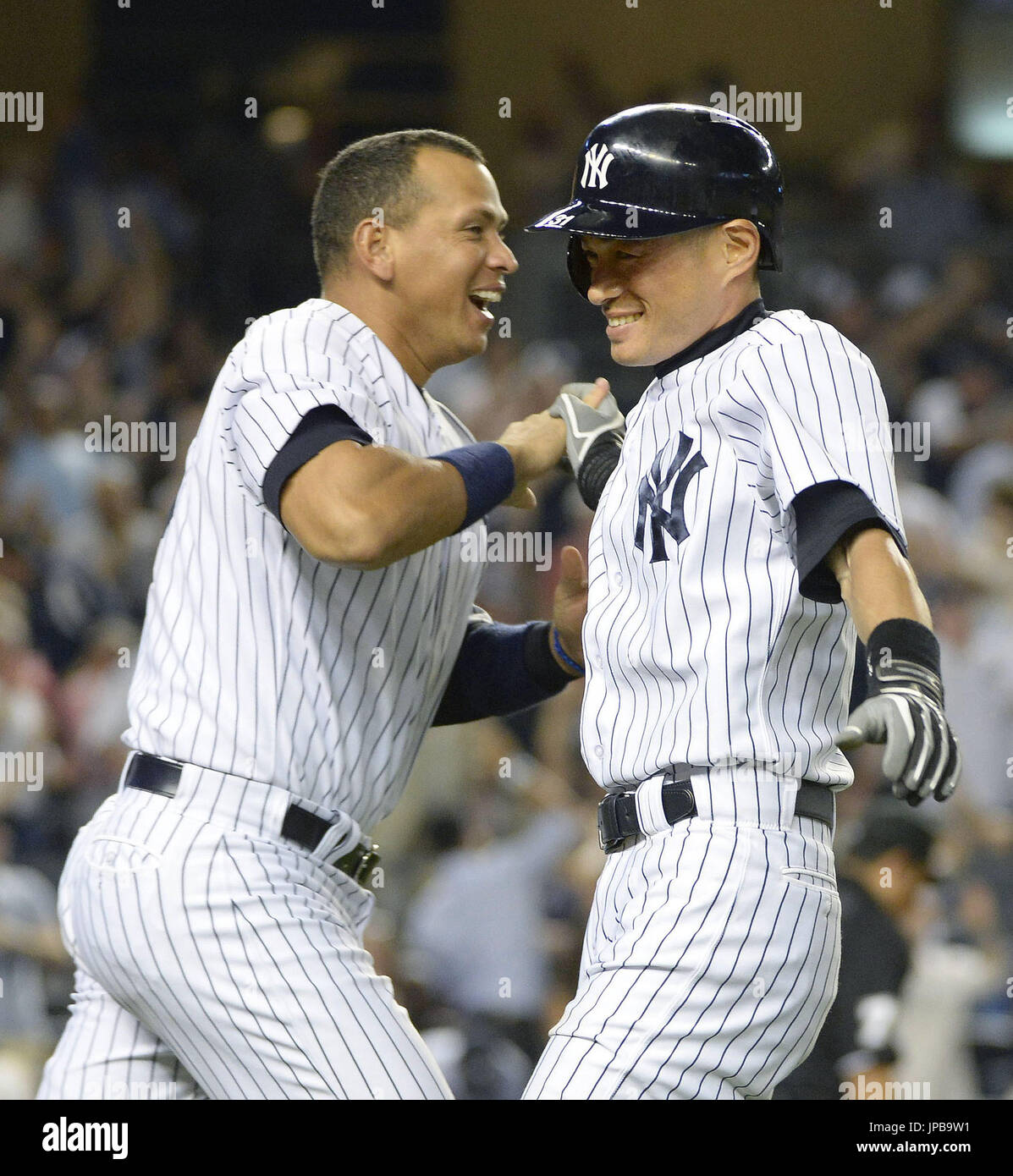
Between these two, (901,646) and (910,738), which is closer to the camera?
(910,738)

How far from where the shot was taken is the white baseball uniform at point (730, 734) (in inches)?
70.3

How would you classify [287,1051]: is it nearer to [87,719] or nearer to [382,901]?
[382,901]

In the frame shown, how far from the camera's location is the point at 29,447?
614 centimetres

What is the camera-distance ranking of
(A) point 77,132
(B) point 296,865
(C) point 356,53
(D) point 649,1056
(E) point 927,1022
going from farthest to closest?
(C) point 356,53, (A) point 77,132, (E) point 927,1022, (B) point 296,865, (D) point 649,1056

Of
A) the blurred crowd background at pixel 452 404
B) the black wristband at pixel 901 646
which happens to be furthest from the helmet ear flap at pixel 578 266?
the blurred crowd background at pixel 452 404

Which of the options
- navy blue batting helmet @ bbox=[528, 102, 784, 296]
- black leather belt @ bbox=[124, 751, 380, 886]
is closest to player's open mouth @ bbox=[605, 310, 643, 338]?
navy blue batting helmet @ bbox=[528, 102, 784, 296]

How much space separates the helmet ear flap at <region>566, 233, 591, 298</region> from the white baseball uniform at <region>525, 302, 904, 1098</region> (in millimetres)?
333

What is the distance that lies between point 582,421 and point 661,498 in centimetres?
59

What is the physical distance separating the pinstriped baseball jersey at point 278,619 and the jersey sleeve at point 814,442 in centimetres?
61

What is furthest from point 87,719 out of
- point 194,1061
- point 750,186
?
point 750,186

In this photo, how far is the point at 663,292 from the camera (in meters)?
2.05

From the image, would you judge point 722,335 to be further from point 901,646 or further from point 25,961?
point 25,961

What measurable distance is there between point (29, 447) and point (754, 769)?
4854mm

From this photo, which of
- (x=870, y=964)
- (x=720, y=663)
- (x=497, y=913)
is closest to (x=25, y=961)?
(x=497, y=913)
